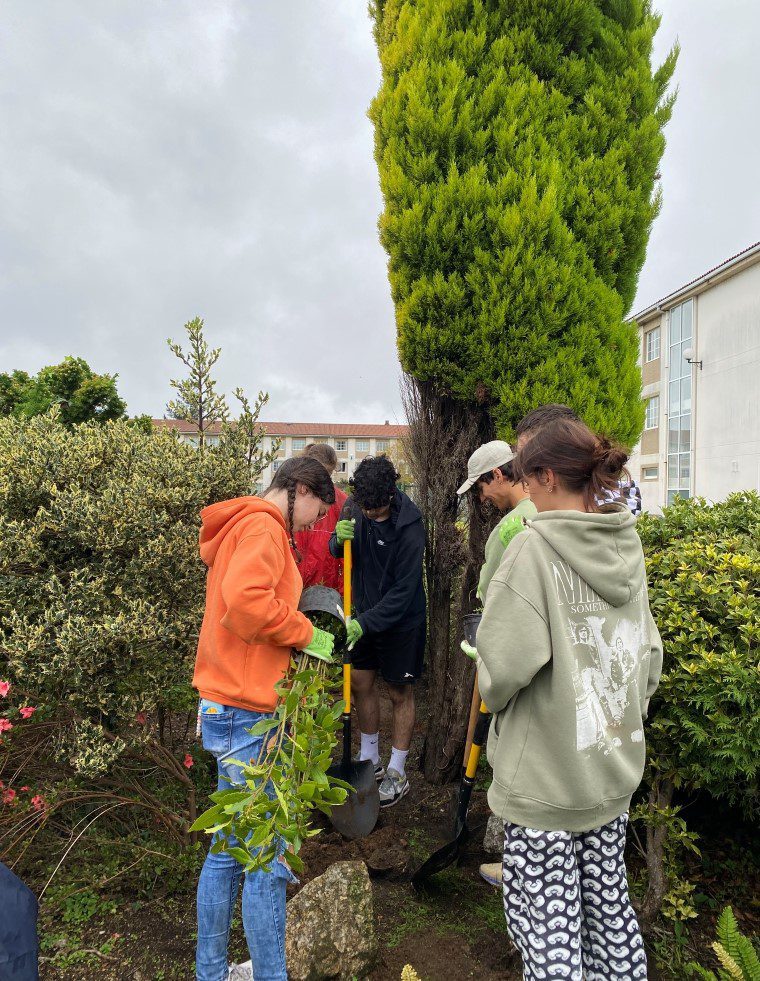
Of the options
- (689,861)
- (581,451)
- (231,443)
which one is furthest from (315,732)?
(689,861)

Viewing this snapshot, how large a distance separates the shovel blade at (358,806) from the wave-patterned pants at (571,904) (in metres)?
1.68

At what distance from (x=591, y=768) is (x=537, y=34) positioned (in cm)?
433

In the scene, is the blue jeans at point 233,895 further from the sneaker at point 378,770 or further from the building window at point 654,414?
the building window at point 654,414

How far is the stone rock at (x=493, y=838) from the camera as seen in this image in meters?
3.12

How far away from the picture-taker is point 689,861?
9.14ft

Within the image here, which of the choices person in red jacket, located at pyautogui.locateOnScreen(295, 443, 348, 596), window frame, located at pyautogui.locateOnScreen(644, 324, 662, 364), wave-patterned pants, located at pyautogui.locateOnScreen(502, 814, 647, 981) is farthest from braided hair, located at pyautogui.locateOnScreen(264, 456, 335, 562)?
window frame, located at pyautogui.locateOnScreen(644, 324, 662, 364)

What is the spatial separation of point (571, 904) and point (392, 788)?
87.5 inches

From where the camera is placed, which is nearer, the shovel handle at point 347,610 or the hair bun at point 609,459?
the hair bun at point 609,459

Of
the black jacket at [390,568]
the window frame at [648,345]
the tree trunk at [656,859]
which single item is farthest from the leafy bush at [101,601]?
the window frame at [648,345]

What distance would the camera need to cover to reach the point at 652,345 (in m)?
27.7

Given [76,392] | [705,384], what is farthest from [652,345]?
[76,392]

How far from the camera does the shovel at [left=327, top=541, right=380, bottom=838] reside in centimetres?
330

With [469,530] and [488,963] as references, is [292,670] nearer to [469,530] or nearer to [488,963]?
[488,963]

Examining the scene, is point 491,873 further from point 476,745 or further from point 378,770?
point 378,770
